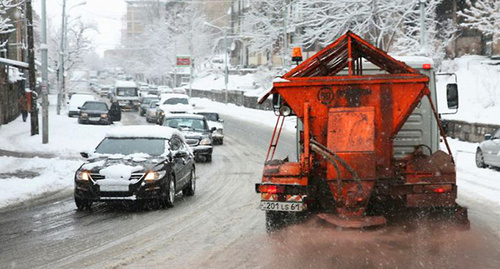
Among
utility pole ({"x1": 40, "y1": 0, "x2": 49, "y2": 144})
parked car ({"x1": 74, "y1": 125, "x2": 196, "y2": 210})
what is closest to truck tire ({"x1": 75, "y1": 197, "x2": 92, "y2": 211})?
parked car ({"x1": 74, "y1": 125, "x2": 196, "y2": 210})

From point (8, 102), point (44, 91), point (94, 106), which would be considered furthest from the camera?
point (94, 106)

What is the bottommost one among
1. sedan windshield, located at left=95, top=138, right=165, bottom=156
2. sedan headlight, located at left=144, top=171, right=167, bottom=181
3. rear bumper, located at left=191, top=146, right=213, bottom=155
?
rear bumper, located at left=191, top=146, right=213, bottom=155

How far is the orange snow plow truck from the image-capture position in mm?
8977

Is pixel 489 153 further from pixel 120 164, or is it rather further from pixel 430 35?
pixel 430 35

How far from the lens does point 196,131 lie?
24.3 m

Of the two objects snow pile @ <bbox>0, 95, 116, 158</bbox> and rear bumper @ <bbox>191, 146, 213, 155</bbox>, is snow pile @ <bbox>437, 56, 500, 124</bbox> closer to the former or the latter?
rear bumper @ <bbox>191, 146, 213, 155</bbox>

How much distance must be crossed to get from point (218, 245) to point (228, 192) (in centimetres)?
633

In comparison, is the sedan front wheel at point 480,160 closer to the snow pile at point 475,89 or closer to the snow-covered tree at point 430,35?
the snow pile at point 475,89

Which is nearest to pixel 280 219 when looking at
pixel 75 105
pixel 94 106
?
pixel 94 106

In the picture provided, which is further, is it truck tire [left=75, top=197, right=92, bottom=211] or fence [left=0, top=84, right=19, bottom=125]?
fence [left=0, top=84, right=19, bottom=125]

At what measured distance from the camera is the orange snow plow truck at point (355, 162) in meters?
8.98

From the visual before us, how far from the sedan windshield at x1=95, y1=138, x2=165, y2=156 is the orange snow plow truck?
4.45m

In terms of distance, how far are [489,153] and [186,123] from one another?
424 inches

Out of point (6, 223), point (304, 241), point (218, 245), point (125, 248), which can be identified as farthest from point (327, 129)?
point (6, 223)
